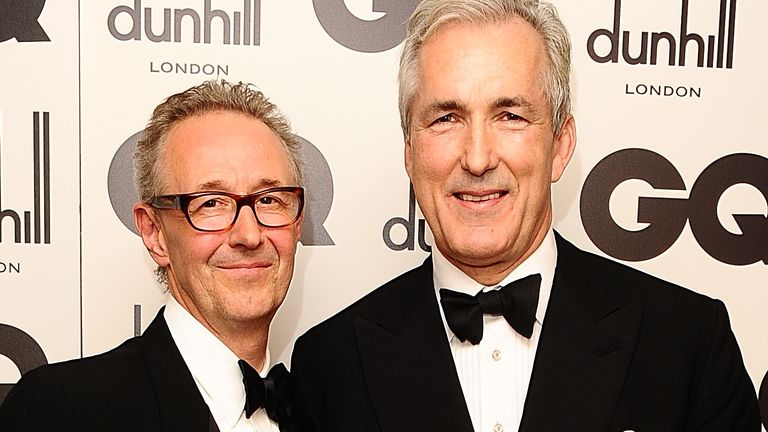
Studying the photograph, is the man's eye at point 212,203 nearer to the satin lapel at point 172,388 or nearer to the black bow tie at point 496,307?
the satin lapel at point 172,388

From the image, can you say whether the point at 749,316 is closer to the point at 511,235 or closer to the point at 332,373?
the point at 511,235

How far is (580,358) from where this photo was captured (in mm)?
1536

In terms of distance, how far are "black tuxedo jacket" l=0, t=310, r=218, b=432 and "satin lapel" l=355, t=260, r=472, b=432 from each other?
0.32 metres

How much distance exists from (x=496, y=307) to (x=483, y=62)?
0.45m

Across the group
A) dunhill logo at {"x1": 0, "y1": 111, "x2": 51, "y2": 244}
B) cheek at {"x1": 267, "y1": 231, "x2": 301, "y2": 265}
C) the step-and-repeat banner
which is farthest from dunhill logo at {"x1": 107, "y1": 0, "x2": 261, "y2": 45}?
cheek at {"x1": 267, "y1": 231, "x2": 301, "y2": 265}

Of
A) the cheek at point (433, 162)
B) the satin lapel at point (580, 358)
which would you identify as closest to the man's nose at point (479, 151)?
the cheek at point (433, 162)

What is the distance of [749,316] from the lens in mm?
2348

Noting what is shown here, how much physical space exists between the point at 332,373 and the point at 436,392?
24 cm

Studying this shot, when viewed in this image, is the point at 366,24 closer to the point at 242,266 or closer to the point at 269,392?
the point at 242,266

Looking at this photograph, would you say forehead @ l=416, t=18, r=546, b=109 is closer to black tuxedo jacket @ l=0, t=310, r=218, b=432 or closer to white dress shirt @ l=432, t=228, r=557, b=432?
white dress shirt @ l=432, t=228, r=557, b=432

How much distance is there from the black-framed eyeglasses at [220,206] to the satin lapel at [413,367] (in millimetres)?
308

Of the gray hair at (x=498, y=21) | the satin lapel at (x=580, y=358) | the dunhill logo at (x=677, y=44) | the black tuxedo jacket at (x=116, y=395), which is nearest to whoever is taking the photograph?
the black tuxedo jacket at (x=116, y=395)

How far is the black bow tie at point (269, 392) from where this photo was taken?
1550 mm

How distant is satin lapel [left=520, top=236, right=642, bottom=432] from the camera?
1492mm
